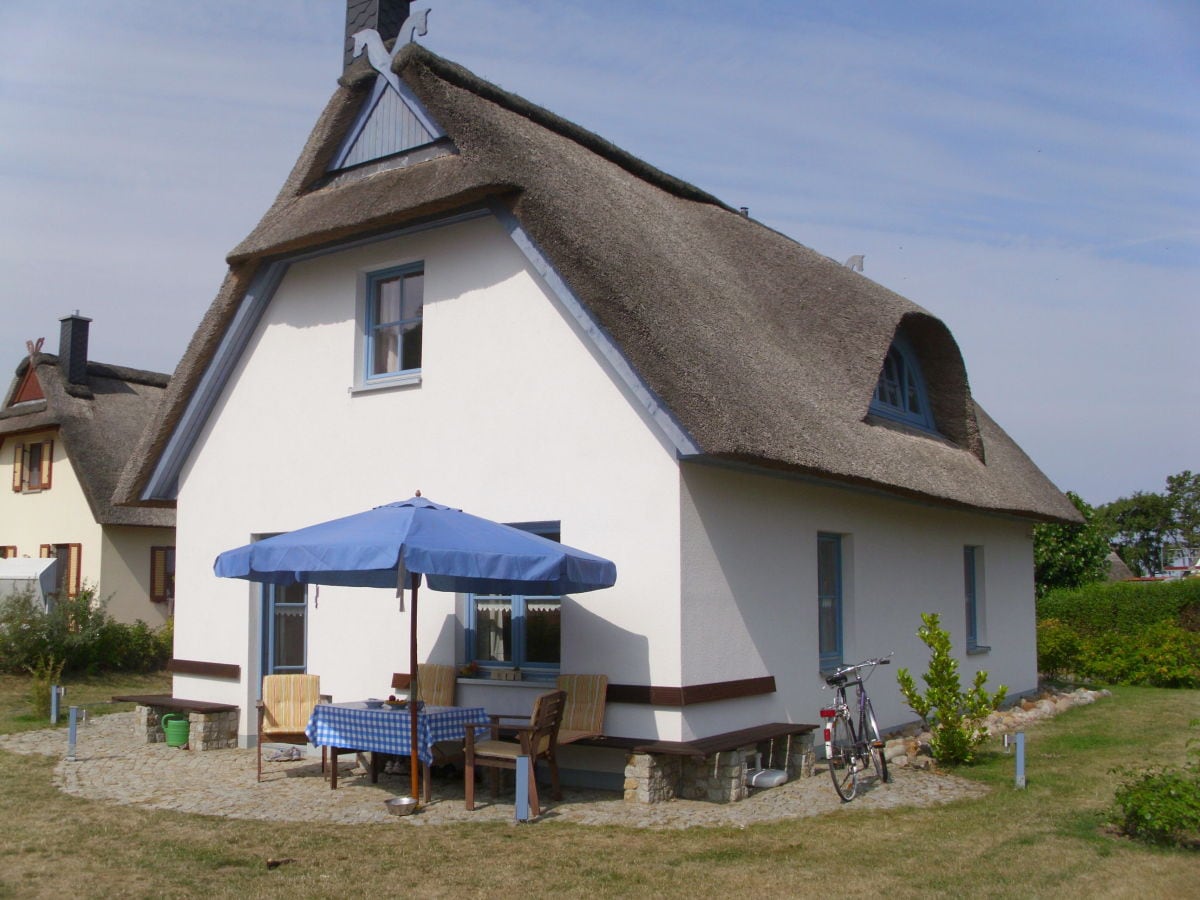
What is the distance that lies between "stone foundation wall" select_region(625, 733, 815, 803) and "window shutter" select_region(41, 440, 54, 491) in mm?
20147

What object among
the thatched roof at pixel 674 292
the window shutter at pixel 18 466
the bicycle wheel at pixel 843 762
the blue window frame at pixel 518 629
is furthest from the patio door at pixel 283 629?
the window shutter at pixel 18 466

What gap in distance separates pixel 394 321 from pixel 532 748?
491 centimetres

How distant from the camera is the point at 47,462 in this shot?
82.5ft

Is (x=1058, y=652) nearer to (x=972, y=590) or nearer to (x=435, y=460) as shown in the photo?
(x=972, y=590)

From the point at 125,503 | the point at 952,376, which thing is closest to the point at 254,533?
the point at 125,503

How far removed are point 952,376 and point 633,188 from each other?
4.75 metres

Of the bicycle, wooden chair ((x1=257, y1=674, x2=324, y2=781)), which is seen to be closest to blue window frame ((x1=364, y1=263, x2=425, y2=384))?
wooden chair ((x1=257, y1=674, x2=324, y2=781))

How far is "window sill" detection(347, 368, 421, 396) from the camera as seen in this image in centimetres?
1109

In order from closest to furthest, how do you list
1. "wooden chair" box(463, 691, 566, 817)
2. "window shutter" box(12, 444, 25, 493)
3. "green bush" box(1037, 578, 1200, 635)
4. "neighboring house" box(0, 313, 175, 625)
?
"wooden chair" box(463, 691, 566, 817)
"green bush" box(1037, 578, 1200, 635)
"neighboring house" box(0, 313, 175, 625)
"window shutter" box(12, 444, 25, 493)

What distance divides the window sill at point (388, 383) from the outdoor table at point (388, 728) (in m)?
3.23

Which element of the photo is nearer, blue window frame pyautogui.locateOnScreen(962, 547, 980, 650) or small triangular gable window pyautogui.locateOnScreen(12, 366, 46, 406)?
blue window frame pyautogui.locateOnScreen(962, 547, 980, 650)

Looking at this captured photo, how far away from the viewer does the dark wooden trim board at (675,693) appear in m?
9.06

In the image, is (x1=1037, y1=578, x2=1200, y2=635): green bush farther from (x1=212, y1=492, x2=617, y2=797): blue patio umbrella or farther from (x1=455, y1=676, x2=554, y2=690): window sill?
(x1=212, y1=492, x2=617, y2=797): blue patio umbrella

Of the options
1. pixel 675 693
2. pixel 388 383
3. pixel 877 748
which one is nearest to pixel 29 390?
pixel 388 383
